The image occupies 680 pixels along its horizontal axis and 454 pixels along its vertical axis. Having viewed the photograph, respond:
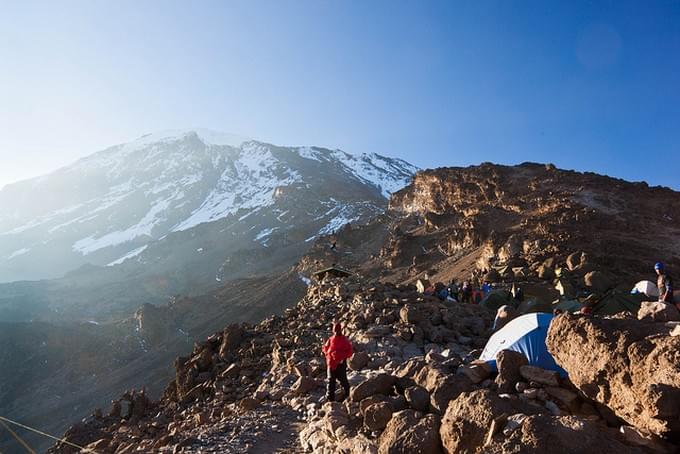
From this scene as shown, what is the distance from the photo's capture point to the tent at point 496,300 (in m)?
14.3

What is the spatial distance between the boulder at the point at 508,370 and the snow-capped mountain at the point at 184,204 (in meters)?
68.3

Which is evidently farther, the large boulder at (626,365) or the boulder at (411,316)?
the boulder at (411,316)

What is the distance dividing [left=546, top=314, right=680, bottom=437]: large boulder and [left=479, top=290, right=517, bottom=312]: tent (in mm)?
10514

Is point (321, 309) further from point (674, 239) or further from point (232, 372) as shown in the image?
point (674, 239)

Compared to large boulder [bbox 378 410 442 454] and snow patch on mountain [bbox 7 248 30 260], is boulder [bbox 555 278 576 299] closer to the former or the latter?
large boulder [bbox 378 410 442 454]

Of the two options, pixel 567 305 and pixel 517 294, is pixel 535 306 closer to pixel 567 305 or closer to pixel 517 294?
pixel 567 305

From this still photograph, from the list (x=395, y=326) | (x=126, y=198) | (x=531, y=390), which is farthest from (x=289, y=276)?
(x=126, y=198)

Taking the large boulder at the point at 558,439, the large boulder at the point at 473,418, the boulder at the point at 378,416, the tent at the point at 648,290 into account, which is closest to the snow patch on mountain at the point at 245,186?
the tent at the point at 648,290

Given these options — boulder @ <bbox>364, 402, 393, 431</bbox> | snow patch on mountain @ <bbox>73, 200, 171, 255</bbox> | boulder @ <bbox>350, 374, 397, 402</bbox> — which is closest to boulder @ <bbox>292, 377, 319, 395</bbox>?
boulder @ <bbox>350, 374, 397, 402</bbox>

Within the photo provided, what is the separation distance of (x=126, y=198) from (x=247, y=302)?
400 feet

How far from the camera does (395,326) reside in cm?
1039

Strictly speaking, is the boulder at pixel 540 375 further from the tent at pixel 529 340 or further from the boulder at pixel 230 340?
the boulder at pixel 230 340

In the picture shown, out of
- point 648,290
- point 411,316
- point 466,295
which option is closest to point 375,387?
point 411,316

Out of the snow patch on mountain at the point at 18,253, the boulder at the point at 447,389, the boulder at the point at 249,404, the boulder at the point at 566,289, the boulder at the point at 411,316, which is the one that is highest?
the snow patch on mountain at the point at 18,253
